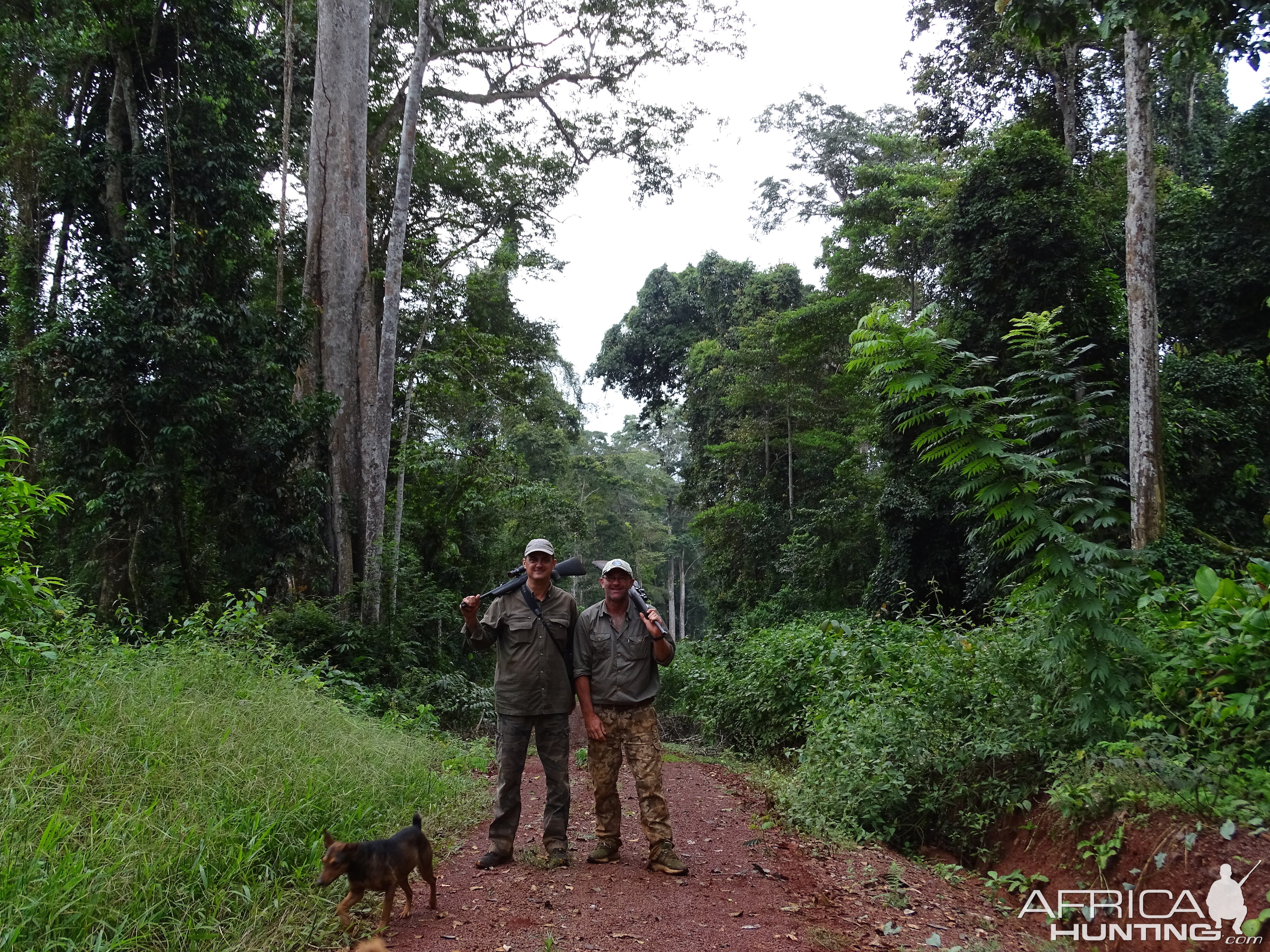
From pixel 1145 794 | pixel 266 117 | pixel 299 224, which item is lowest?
pixel 1145 794

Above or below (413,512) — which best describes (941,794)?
below

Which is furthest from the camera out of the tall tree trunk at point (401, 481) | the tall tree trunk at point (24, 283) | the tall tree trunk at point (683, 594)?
the tall tree trunk at point (683, 594)

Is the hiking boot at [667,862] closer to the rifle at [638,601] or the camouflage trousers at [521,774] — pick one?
the camouflage trousers at [521,774]

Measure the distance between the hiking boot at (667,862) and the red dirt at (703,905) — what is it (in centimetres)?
4

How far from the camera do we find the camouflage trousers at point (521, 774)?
5180 mm

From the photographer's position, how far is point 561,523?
2128 centimetres

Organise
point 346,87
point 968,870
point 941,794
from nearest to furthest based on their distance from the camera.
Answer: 1. point 968,870
2. point 941,794
3. point 346,87

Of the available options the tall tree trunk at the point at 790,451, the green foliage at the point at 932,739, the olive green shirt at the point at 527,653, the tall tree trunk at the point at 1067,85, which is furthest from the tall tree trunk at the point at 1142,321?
the tall tree trunk at the point at 790,451

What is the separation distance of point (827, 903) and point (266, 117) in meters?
17.7

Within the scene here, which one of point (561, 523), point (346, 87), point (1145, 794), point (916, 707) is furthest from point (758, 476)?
point (1145, 794)

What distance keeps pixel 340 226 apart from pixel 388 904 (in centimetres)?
1297

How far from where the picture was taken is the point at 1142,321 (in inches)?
477

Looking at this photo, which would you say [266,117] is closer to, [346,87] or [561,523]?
[346,87]

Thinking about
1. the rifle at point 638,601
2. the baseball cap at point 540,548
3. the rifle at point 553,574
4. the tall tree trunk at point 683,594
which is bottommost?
the tall tree trunk at point 683,594
